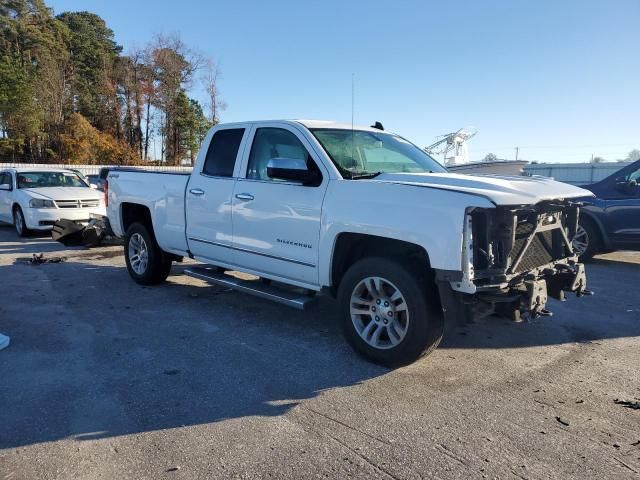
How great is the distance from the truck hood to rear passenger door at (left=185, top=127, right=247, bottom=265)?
185 cm

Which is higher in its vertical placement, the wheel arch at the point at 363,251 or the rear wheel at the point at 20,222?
the wheel arch at the point at 363,251

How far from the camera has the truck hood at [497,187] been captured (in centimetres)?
367

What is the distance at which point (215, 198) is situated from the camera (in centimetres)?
563

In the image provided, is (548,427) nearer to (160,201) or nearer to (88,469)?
(88,469)

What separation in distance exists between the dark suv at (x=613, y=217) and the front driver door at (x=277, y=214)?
5.83 meters

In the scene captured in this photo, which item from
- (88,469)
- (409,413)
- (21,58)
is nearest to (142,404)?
(88,469)

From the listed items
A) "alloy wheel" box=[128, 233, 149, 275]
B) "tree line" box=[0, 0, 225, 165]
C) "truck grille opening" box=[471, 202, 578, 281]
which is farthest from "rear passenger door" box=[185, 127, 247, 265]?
"tree line" box=[0, 0, 225, 165]

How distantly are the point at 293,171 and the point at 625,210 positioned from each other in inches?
263

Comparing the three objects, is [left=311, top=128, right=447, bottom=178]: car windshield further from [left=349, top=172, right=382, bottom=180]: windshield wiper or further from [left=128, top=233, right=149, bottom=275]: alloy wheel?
[left=128, top=233, right=149, bottom=275]: alloy wheel

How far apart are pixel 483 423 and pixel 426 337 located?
778mm

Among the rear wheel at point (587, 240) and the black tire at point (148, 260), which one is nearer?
the black tire at point (148, 260)

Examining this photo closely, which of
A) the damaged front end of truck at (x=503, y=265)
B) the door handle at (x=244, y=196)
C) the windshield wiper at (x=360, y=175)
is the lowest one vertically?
the damaged front end of truck at (x=503, y=265)

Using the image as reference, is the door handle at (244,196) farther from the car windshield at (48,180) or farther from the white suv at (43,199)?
the car windshield at (48,180)

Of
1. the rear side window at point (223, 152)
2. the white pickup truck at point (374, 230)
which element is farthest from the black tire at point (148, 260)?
the rear side window at point (223, 152)
